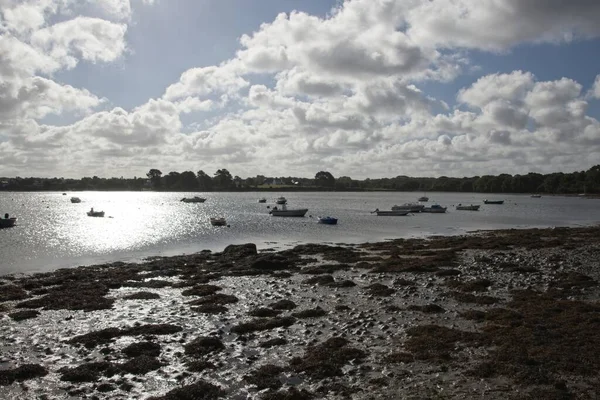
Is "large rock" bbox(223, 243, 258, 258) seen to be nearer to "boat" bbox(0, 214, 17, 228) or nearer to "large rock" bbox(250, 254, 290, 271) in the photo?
"large rock" bbox(250, 254, 290, 271)

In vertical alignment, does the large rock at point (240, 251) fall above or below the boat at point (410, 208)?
below

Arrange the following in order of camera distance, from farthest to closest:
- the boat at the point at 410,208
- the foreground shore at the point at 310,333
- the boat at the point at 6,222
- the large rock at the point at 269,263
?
the boat at the point at 410,208 → the boat at the point at 6,222 → the large rock at the point at 269,263 → the foreground shore at the point at 310,333

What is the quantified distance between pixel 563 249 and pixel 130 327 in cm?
4049

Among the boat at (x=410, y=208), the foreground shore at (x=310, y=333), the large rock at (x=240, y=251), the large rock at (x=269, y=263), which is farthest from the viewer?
the boat at (x=410, y=208)

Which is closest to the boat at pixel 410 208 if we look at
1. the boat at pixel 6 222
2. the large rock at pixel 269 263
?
the boat at pixel 6 222

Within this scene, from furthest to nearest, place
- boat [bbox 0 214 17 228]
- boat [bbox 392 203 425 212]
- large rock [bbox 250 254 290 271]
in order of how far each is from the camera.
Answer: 1. boat [bbox 392 203 425 212]
2. boat [bbox 0 214 17 228]
3. large rock [bbox 250 254 290 271]

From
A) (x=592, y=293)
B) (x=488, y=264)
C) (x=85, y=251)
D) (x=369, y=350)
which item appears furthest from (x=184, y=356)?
(x=85, y=251)

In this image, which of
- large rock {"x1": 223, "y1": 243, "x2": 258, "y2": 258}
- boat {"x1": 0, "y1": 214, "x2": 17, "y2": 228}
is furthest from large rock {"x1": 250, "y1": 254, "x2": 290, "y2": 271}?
boat {"x1": 0, "y1": 214, "x2": 17, "y2": 228}

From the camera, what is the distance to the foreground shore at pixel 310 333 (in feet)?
47.9

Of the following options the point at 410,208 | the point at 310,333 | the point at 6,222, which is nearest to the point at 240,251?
the point at 310,333

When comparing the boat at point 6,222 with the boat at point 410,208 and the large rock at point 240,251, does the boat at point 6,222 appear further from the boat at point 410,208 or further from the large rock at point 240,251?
the boat at point 410,208

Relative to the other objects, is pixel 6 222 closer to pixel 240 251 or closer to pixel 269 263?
pixel 240 251

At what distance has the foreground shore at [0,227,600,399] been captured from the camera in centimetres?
1459

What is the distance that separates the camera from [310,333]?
20.2 meters
